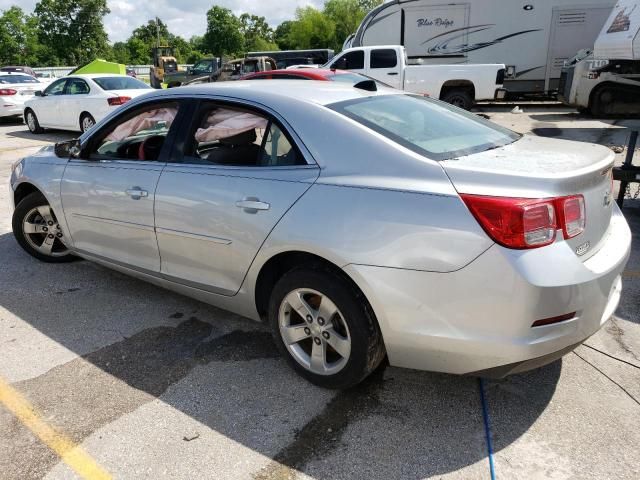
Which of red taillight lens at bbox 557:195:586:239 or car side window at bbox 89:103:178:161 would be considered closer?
red taillight lens at bbox 557:195:586:239

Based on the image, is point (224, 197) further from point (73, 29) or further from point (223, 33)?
point (223, 33)

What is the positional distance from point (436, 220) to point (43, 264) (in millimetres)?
3936

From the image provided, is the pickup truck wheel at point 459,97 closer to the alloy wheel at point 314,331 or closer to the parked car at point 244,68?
the parked car at point 244,68

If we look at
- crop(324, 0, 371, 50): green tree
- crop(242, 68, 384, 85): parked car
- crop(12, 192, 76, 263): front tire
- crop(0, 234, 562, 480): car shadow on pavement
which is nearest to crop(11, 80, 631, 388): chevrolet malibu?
Answer: crop(0, 234, 562, 480): car shadow on pavement

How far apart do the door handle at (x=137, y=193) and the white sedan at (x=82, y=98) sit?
326 inches

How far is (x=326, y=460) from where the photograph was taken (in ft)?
7.62

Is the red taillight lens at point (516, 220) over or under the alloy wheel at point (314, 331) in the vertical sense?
over

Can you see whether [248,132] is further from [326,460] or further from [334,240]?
[326,460]

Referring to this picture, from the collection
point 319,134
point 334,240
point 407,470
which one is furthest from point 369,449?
point 319,134

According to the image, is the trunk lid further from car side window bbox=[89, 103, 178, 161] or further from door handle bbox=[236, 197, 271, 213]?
car side window bbox=[89, 103, 178, 161]

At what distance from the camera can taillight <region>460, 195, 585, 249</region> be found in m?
2.11

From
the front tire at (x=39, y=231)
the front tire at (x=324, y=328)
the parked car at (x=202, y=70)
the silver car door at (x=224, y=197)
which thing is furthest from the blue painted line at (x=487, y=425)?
the parked car at (x=202, y=70)

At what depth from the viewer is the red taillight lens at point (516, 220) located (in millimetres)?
2109

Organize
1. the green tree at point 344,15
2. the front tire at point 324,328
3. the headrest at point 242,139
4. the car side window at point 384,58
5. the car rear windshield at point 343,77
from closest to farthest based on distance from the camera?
the front tire at point 324,328 → the headrest at point 242,139 → the car rear windshield at point 343,77 → the car side window at point 384,58 → the green tree at point 344,15
